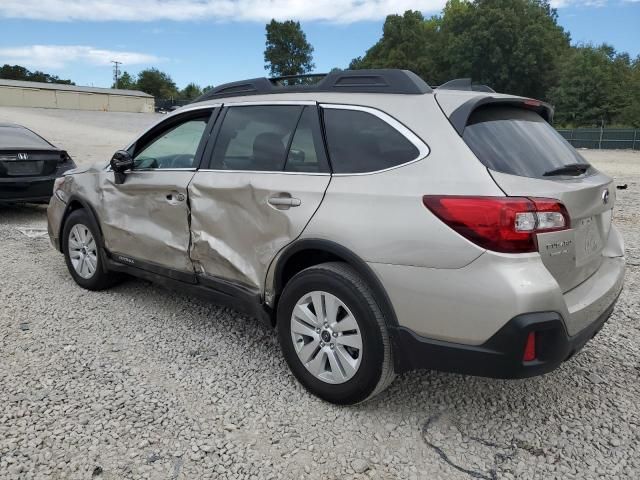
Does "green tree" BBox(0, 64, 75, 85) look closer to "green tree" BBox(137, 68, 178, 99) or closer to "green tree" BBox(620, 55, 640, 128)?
"green tree" BBox(137, 68, 178, 99)

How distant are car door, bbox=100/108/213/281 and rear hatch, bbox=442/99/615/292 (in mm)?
1981

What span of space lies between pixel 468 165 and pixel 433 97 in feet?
1.62

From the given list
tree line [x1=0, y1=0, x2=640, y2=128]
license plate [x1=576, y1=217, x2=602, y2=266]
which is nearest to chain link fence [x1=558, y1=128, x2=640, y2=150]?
tree line [x1=0, y1=0, x2=640, y2=128]

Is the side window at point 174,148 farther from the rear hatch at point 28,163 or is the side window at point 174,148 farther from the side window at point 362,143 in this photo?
the rear hatch at point 28,163

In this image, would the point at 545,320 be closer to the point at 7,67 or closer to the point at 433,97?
the point at 433,97

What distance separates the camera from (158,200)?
3943mm

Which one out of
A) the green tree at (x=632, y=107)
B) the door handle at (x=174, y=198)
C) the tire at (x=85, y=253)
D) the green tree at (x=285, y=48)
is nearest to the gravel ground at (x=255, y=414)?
the tire at (x=85, y=253)

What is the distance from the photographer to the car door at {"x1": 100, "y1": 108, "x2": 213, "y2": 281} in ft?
12.5

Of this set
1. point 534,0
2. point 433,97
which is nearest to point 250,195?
point 433,97

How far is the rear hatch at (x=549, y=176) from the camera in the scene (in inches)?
97.8

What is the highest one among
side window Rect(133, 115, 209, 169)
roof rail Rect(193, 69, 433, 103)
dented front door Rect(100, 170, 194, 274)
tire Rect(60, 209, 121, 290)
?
roof rail Rect(193, 69, 433, 103)

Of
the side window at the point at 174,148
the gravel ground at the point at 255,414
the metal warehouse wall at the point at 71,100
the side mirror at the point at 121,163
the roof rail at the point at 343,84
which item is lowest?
the gravel ground at the point at 255,414

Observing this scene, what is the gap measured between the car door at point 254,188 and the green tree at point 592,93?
54327 mm

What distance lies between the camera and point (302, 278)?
2.96 m
